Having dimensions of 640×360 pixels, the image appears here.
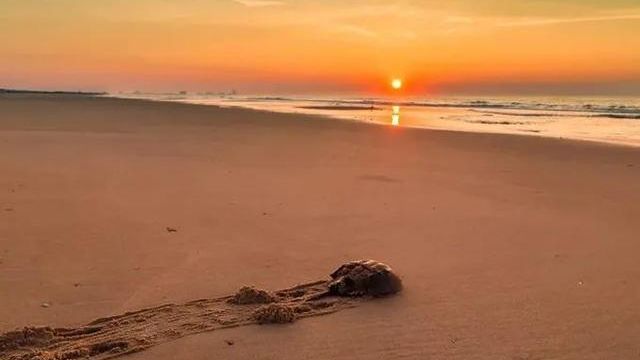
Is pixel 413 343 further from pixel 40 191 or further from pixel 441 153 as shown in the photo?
pixel 441 153

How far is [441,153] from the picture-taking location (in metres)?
13.9

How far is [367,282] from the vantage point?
472 cm

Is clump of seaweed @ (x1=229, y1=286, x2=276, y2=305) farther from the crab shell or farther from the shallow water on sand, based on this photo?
the shallow water on sand

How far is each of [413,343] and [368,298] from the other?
80cm

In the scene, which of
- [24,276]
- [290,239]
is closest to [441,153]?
[290,239]

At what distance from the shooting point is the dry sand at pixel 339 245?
4016mm

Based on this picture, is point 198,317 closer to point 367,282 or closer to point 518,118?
point 367,282

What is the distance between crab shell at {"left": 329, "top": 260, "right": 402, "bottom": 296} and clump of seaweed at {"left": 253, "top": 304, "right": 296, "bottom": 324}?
60cm

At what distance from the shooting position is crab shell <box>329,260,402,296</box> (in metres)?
4.70

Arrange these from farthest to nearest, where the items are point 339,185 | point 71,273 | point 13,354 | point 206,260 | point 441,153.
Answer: point 441,153, point 339,185, point 206,260, point 71,273, point 13,354

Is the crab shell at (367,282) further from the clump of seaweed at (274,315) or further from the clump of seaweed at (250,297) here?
the clump of seaweed at (274,315)

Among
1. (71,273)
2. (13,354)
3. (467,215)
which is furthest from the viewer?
(467,215)

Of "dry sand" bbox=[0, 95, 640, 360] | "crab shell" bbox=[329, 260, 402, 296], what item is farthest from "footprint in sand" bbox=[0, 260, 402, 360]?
"dry sand" bbox=[0, 95, 640, 360]

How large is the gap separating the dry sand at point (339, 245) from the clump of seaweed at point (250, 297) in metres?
0.21
